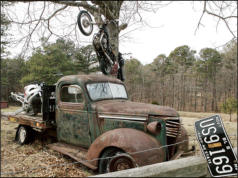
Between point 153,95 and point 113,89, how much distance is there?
12.2 metres

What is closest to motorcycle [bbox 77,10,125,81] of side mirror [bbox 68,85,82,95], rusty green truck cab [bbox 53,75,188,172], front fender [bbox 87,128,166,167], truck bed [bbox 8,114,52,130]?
rusty green truck cab [bbox 53,75,188,172]

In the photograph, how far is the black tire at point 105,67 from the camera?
5746 millimetres

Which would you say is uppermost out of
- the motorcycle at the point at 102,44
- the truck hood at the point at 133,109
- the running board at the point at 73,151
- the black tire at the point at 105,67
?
the motorcycle at the point at 102,44

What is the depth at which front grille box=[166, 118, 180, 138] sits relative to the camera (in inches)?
117

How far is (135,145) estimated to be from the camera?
263cm

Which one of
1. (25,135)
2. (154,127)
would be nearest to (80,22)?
(25,135)

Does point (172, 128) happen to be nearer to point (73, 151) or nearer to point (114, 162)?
point (114, 162)

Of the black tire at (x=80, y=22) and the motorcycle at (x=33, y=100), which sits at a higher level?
the black tire at (x=80, y=22)

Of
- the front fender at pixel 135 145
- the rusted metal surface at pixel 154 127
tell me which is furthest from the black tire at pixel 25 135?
the rusted metal surface at pixel 154 127

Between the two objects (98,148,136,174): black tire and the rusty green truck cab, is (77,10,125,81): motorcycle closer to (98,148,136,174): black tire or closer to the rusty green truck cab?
the rusty green truck cab

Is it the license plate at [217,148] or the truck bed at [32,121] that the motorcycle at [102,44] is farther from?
the license plate at [217,148]

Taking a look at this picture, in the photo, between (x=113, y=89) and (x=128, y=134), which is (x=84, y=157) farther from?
(x=113, y=89)

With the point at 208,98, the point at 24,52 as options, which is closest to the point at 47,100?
the point at 24,52

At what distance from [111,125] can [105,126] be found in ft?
0.47
